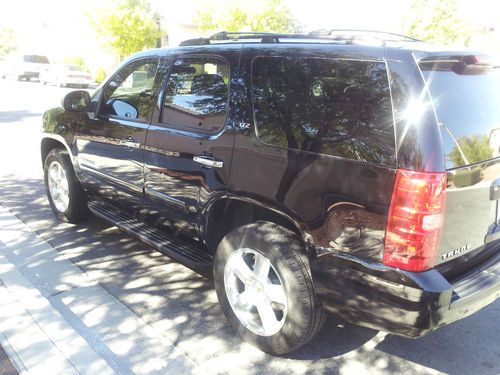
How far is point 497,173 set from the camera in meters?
2.66

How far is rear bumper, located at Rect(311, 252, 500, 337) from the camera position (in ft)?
7.39

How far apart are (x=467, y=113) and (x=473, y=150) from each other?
0.21m

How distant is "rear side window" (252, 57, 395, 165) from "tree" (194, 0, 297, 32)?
826 inches

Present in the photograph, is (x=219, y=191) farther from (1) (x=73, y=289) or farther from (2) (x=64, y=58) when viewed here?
(2) (x=64, y=58)

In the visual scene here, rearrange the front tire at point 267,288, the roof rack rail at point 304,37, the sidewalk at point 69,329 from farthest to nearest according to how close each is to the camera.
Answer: the roof rack rail at point 304,37 < the sidewalk at point 69,329 < the front tire at point 267,288

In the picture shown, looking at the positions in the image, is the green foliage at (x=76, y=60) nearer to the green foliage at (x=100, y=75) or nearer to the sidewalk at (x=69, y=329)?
the green foliage at (x=100, y=75)

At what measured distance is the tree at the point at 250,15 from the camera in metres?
22.6

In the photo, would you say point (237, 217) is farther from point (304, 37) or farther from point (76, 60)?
point (76, 60)

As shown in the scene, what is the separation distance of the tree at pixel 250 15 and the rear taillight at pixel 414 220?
21.7 m

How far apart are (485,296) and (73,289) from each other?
9.61 feet

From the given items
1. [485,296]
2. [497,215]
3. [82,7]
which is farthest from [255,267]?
[82,7]

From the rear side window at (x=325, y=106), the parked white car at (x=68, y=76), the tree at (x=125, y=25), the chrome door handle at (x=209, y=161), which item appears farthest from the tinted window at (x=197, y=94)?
the tree at (x=125, y=25)

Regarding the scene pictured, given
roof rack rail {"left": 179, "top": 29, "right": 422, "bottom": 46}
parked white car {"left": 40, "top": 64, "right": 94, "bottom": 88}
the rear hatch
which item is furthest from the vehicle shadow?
parked white car {"left": 40, "top": 64, "right": 94, "bottom": 88}

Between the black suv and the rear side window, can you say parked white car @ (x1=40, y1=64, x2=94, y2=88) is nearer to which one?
the black suv
